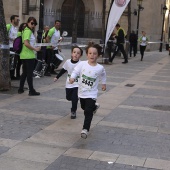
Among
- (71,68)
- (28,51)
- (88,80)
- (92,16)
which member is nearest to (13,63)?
(28,51)

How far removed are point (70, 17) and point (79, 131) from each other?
33.4 metres

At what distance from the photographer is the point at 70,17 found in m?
39.4

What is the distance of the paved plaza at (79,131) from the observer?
210 inches

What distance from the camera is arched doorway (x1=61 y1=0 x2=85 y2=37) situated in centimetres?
3894

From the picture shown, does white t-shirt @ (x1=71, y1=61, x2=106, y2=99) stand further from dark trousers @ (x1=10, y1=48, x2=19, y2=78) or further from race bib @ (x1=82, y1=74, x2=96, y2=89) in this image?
dark trousers @ (x1=10, y1=48, x2=19, y2=78)

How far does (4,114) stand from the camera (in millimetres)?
7812

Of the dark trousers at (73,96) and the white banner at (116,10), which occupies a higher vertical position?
the white banner at (116,10)

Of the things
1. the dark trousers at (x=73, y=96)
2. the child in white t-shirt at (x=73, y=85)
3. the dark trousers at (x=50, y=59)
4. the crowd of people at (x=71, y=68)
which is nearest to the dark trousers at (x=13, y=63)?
the crowd of people at (x=71, y=68)

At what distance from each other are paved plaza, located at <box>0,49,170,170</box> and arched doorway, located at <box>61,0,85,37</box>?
28.5 m

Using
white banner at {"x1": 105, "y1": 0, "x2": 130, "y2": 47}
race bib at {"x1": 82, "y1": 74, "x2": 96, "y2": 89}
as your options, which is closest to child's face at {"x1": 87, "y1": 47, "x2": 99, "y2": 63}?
race bib at {"x1": 82, "y1": 74, "x2": 96, "y2": 89}

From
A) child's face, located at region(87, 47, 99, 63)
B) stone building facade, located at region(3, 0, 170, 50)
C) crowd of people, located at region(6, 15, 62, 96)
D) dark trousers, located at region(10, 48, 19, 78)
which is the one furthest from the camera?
stone building facade, located at region(3, 0, 170, 50)

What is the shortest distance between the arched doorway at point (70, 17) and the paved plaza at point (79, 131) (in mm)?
28508

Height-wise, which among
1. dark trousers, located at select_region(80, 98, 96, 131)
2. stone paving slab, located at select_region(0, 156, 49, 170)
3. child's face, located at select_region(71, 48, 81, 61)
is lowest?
stone paving slab, located at select_region(0, 156, 49, 170)

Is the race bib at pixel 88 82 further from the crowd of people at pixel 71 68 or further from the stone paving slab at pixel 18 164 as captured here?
the stone paving slab at pixel 18 164
